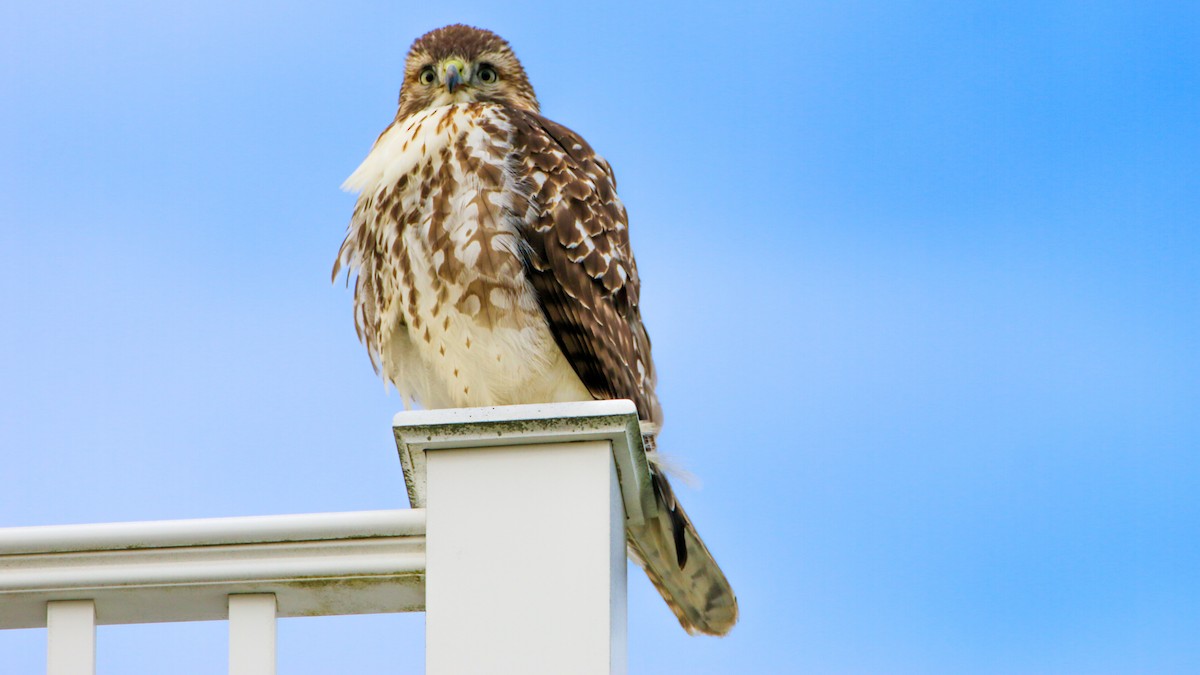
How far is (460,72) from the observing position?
491 cm

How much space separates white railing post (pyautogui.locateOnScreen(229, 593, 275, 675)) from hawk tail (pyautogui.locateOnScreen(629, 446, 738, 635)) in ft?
5.12

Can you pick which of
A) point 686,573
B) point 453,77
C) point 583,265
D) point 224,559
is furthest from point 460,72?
point 224,559

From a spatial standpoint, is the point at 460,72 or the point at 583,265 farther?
the point at 460,72

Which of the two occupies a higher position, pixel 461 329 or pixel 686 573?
pixel 461 329

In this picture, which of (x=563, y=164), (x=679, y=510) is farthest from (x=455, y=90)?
(x=679, y=510)

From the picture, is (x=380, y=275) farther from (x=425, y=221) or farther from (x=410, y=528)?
(x=410, y=528)

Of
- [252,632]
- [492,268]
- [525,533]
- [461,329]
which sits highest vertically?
[492,268]

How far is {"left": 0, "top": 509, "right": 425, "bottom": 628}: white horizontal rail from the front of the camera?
83.9 inches

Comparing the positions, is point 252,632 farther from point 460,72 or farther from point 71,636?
point 460,72

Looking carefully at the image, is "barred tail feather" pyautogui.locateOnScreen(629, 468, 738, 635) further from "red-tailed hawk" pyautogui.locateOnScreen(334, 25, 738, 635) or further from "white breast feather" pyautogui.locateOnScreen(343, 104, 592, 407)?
"white breast feather" pyautogui.locateOnScreen(343, 104, 592, 407)

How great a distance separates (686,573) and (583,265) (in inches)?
38.2

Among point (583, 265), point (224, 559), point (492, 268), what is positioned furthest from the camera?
point (583, 265)

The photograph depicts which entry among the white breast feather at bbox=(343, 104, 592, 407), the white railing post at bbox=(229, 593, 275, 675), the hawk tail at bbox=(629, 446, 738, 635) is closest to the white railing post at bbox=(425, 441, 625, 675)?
the white railing post at bbox=(229, 593, 275, 675)

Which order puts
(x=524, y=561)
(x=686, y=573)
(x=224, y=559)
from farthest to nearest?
(x=686, y=573) < (x=224, y=559) < (x=524, y=561)
